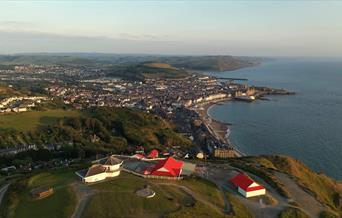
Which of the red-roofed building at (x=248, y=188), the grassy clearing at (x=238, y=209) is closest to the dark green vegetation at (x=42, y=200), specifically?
the grassy clearing at (x=238, y=209)

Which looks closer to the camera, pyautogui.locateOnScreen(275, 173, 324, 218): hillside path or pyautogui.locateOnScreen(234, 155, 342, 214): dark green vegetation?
pyautogui.locateOnScreen(275, 173, 324, 218): hillside path

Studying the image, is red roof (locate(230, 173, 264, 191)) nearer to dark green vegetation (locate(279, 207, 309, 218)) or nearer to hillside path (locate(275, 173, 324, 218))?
dark green vegetation (locate(279, 207, 309, 218))

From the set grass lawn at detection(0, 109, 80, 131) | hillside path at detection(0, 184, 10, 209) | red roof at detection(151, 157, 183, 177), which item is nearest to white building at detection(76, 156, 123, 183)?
red roof at detection(151, 157, 183, 177)

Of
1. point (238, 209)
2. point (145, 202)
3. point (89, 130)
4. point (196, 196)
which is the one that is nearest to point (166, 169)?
point (196, 196)

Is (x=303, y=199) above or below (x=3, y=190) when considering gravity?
above

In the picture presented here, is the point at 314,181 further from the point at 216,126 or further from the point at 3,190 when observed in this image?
the point at 216,126

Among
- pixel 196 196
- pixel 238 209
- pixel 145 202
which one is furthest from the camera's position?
pixel 196 196

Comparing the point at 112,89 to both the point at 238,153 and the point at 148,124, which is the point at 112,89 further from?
the point at 238,153
